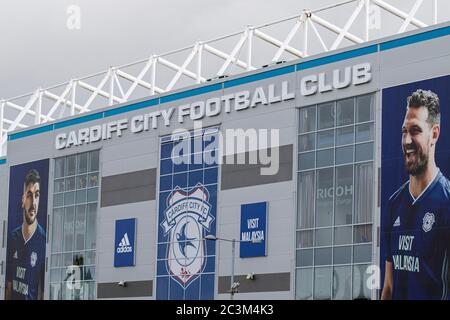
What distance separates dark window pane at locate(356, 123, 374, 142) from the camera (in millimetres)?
51656

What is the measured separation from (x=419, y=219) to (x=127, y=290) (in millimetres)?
22455

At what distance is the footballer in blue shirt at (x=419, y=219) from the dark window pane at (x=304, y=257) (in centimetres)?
533

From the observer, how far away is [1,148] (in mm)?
81062

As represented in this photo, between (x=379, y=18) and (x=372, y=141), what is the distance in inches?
352

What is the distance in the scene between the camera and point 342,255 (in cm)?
5200

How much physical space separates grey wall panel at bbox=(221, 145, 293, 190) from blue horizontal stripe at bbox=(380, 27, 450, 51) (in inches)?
321

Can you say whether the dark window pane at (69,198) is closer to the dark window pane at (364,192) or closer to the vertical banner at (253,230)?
the vertical banner at (253,230)

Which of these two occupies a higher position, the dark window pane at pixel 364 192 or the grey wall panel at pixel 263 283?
the dark window pane at pixel 364 192

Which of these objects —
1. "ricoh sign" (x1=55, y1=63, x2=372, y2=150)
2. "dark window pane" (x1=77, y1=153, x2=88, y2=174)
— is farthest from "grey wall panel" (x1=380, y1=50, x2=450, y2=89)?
"dark window pane" (x1=77, y1=153, x2=88, y2=174)

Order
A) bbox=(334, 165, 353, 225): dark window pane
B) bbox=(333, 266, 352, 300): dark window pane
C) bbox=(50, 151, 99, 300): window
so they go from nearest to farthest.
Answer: bbox=(333, 266, 352, 300): dark window pane < bbox=(334, 165, 353, 225): dark window pane < bbox=(50, 151, 99, 300): window

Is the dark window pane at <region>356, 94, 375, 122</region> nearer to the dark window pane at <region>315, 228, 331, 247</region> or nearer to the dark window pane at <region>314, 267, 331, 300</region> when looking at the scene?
the dark window pane at <region>315, 228, 331, 247</region>

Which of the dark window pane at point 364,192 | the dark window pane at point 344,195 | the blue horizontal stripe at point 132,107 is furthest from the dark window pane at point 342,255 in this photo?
the blue horizontal stripe at point 132,107

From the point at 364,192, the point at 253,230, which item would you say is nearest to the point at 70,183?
the point at 253,230

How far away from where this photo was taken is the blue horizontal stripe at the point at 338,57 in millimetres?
52125
